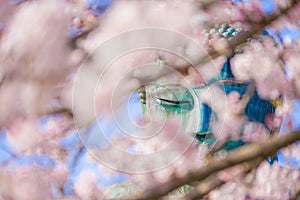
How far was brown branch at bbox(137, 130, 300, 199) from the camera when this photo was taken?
5.16 ft

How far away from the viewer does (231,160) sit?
164 centimetres

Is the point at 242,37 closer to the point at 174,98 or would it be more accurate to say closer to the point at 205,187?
the point at 174,98

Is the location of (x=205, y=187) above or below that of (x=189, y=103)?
below

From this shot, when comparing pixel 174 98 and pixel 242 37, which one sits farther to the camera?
pixel 242 37

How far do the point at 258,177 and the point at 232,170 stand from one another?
104 millimetres

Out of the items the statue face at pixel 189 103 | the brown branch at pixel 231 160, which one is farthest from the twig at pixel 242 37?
the brown branch at pixel 231 160

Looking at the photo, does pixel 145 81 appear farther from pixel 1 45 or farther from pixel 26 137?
pixel 1 45

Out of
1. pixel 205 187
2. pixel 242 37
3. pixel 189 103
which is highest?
pixel 242 37

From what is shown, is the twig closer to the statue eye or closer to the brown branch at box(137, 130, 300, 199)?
the statue eye

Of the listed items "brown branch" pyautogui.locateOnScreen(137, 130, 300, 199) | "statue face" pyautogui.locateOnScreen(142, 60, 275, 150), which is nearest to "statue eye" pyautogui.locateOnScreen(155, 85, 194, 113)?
"statue face" pyautogui.locateOnScreen(142, 60, 275, 150)

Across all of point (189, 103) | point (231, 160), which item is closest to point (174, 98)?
point (189, 103)

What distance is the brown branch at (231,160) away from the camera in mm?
→ 1572

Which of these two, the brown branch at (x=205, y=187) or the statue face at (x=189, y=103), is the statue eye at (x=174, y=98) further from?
the brown branch at (x=205, y=187)

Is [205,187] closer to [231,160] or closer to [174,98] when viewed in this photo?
[231,160]
